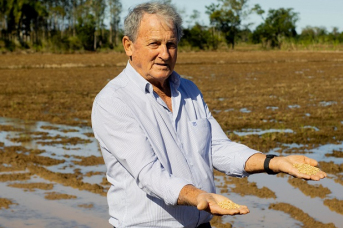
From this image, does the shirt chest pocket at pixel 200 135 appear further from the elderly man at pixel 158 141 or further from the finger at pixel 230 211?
the finger at pixel 230 211

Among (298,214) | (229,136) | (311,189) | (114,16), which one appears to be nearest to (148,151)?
(298,214)

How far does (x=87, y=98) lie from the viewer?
16.2 m

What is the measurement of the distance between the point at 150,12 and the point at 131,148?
56 centimetres

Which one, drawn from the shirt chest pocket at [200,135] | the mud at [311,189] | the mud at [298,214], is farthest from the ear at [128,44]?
the mud at [311,189]

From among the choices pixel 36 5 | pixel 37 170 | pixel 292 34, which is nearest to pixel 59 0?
pixel 36 5

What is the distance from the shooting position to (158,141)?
217 centimetres

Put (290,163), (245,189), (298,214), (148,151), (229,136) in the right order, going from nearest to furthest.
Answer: (148,151) → (290,163) → (298,214) → (245,189) → (229,136)

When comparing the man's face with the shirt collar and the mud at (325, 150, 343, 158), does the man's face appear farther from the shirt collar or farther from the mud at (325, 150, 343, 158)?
the mud at (325, 150, 343, 158)

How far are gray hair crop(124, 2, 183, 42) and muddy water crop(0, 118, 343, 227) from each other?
3.38 metres

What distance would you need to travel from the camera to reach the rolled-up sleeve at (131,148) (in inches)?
79.9

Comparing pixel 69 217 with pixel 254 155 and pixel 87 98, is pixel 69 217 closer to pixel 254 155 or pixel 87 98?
pixel 254 155

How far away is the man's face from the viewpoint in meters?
2.29

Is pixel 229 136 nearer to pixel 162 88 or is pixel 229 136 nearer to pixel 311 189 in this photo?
pixel 311 189

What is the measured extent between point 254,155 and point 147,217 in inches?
21.1
